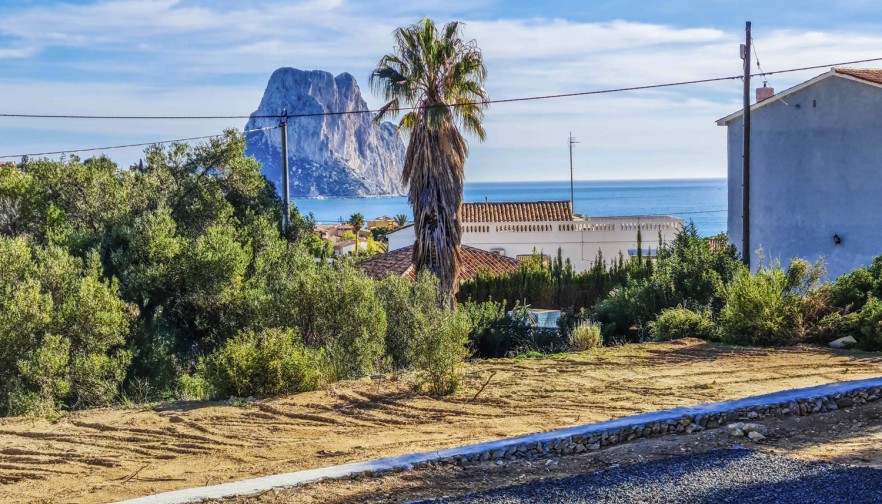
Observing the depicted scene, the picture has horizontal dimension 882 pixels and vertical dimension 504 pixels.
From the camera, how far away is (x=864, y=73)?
22.6 meters

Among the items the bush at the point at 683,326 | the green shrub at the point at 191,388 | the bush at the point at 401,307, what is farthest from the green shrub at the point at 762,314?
the green shrub at the point at 191,388

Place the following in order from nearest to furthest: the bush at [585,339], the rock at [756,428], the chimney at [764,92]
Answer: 1. the rock at [756,428]
2. the bush at [585,339]
3. the chimney at [764,92]

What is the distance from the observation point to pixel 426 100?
70.6 ft

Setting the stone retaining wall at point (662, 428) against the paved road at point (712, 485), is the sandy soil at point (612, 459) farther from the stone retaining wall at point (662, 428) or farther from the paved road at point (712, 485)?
the paved road at point (712, 485)

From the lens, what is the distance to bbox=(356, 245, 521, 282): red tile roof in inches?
1304

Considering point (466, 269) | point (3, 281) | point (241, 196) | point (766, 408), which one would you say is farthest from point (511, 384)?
point (466, 269)

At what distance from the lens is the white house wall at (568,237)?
44.3m

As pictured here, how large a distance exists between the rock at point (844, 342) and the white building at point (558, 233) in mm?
29295

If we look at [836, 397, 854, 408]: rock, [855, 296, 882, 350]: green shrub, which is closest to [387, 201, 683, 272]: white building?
[855, 296, 882, 350]: green shrub

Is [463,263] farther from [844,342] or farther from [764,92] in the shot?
[844,342]

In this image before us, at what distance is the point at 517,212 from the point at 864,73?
80.8 feet

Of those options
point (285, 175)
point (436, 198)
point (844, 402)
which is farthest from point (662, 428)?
point (285, 175)

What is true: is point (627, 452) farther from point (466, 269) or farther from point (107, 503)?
point (466, 269)

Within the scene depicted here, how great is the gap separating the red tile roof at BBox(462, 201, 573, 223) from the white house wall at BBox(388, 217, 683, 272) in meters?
0.49
